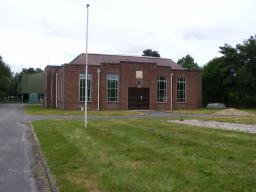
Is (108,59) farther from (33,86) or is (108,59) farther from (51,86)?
(33,86)

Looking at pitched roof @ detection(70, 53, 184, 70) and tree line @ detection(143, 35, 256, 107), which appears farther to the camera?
tree line @ detection(143, 35, 256, 107)

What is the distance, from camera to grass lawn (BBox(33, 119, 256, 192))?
26.0 feet

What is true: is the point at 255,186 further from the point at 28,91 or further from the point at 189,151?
the point at 28,91

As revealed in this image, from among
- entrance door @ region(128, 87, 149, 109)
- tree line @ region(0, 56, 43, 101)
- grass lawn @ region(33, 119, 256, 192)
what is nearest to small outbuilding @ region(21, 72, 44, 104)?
tree line @ region(0, 56, 43, 101)

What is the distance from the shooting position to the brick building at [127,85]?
5125cm

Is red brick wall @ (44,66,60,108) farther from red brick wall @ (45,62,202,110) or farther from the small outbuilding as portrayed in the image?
the small outbuilding

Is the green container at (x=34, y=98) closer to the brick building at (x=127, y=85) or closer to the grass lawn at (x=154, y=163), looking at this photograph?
the brick building at (x=127, y=85)

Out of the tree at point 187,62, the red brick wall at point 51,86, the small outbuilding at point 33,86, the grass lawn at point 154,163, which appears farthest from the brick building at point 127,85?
the small outbuilding at point 33,86

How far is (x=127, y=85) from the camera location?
52.5m

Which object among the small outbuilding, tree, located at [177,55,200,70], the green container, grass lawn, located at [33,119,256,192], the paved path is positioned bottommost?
the paved path

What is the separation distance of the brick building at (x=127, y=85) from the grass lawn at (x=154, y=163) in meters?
Answer: 35.4

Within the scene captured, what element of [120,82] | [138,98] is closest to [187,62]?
[138,98]

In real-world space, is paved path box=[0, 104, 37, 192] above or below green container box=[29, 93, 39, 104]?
below

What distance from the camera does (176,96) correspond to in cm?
5597
